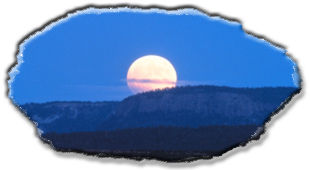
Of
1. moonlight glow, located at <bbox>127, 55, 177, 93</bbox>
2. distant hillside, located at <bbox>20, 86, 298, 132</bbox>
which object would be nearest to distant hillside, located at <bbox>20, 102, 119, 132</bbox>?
distant hillside, located at <bbox>20, 86, 298, 132</bbox>

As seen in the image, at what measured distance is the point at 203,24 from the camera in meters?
4.90

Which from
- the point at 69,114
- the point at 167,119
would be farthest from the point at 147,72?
the point at 69,114

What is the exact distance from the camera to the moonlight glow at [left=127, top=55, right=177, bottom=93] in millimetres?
4891

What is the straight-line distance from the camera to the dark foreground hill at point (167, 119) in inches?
192

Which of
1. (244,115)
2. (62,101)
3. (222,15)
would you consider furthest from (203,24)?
(62,101)

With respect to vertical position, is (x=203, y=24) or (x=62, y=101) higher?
(x=203, y=24)

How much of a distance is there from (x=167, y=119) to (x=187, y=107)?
14 centimetres

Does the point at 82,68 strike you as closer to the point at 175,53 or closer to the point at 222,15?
the point at 175,53

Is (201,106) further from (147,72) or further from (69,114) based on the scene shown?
(69,114)

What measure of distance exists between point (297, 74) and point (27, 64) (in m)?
1.58

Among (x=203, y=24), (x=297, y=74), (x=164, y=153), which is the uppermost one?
(x=203, y=24)

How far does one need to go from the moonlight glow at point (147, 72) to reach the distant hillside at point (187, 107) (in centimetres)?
5

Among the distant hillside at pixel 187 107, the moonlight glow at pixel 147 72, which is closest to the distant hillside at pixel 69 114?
the distant hillside at pixel 187 107

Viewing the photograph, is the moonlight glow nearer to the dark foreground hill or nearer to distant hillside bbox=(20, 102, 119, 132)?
the dark foreground hill
